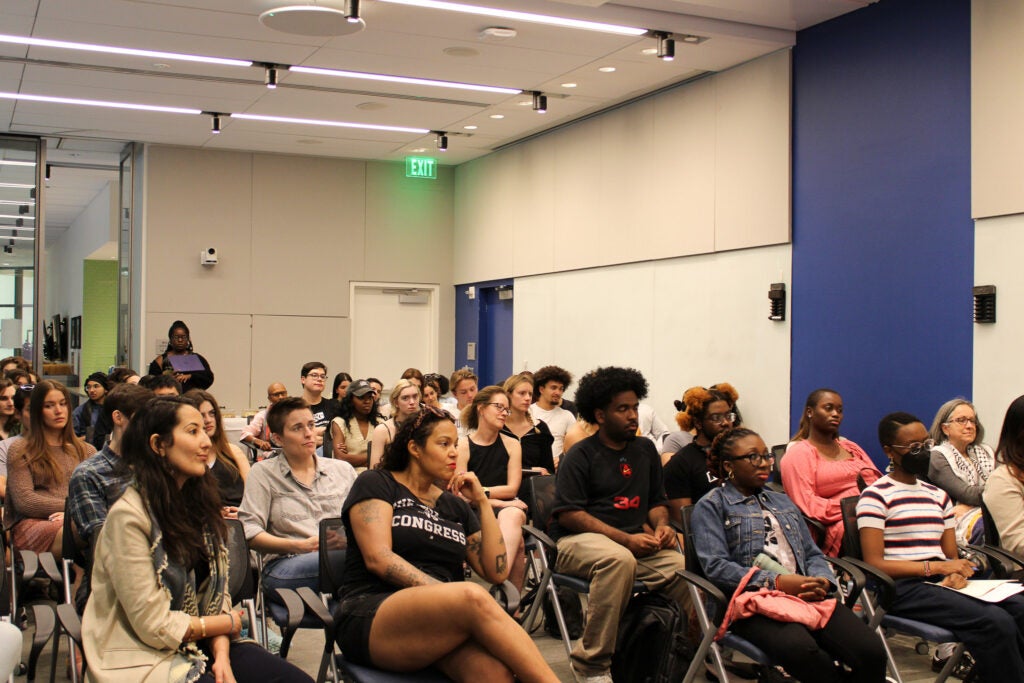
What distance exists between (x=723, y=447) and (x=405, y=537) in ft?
4.91

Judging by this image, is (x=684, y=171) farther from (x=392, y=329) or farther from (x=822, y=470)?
(x=392, y=329)

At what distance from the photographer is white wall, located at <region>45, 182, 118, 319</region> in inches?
631

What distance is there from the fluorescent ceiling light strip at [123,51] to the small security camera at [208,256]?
4282 mm

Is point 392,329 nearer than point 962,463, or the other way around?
point 962,463

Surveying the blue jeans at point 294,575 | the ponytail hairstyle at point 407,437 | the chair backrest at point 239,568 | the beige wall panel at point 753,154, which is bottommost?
the blue jeans at point 294,575

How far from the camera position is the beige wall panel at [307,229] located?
13.2 m

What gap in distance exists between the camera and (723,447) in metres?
4.38

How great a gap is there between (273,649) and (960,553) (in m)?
3.49

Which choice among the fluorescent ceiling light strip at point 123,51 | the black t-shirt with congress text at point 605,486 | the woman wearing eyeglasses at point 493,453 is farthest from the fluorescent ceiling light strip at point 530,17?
the black t-shirt with congress text at point 605,486

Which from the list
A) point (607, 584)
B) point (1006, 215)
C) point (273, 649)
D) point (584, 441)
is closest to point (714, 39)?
point (1006, 215)

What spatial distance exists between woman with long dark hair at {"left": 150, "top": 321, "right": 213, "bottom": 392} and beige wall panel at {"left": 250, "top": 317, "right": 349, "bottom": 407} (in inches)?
43.5

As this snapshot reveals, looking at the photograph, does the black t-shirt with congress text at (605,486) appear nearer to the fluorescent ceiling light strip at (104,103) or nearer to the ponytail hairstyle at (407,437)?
the ponytail hairstyle at (407,437)

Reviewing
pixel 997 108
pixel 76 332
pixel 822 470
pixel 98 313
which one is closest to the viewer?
pixel 822 470

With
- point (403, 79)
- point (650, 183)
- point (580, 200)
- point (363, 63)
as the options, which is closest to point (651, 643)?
point (363, 63)
